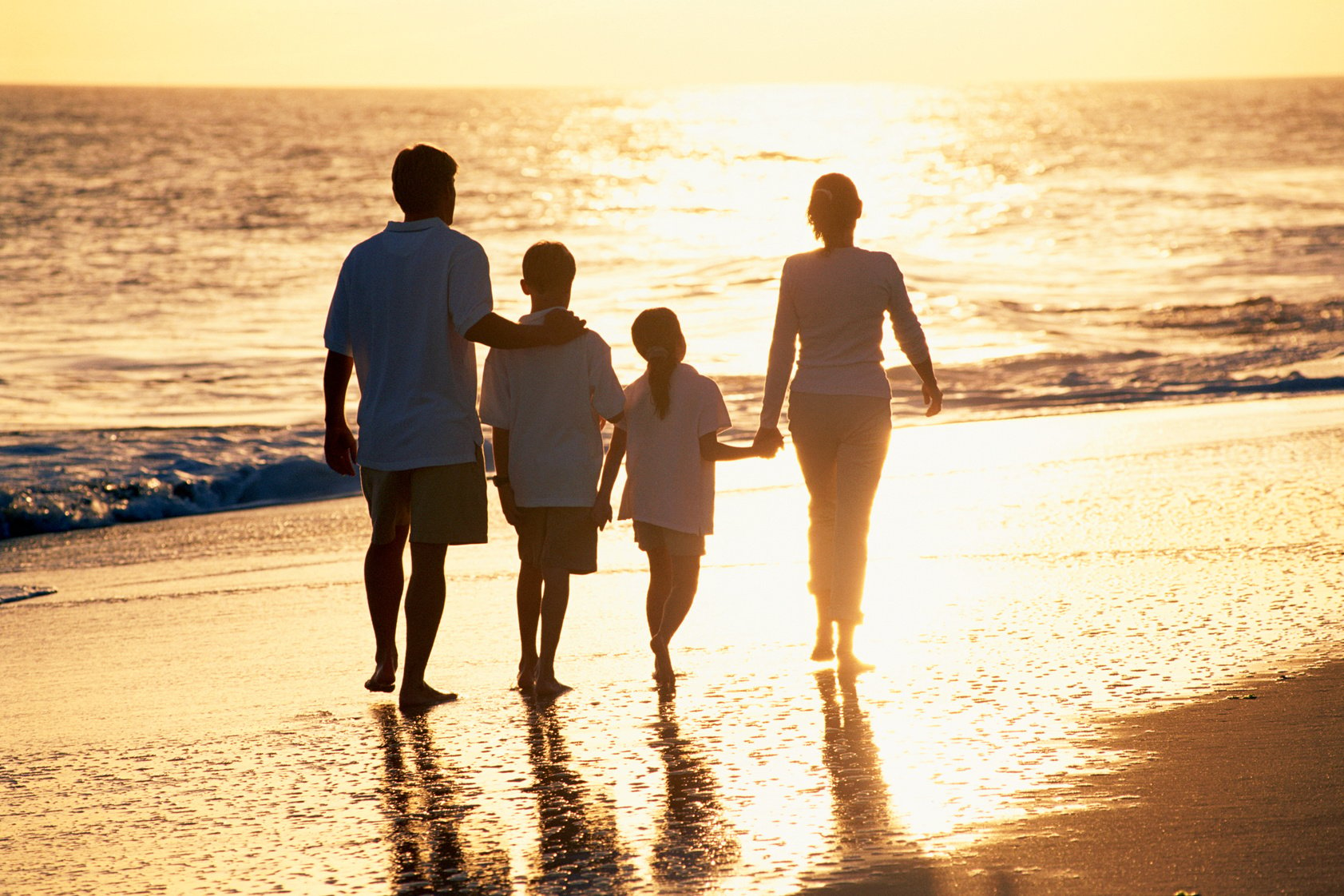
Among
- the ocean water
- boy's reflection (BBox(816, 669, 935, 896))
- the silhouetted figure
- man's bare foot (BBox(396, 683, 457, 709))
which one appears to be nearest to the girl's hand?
the silhouetted figure

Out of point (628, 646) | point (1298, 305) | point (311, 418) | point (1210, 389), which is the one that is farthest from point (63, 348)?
point (1298, 305)

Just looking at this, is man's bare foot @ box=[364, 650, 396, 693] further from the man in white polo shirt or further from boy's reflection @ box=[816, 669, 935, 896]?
boy's reflection @ box=[816, 669, 935, 896]

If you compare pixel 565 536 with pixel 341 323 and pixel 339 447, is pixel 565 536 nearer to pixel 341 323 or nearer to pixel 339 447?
pixel 339 447

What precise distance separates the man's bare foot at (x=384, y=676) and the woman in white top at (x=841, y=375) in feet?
4.81

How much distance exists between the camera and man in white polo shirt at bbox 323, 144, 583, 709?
183 inches

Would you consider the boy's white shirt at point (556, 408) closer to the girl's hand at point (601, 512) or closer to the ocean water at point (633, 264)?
the girl's hand at point (601, 512)

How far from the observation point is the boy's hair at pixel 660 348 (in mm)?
4812

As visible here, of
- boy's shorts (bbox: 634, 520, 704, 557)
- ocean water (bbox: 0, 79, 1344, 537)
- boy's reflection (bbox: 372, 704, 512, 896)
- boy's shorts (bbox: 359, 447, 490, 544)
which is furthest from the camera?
ocean water (bbox: 0, 79, 1344, 537)

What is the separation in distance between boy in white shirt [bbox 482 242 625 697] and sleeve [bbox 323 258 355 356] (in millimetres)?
487

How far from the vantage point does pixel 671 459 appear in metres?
4.92

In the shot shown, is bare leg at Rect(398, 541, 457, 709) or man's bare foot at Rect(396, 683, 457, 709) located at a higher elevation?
bare leg at Rect(398, 541, 457, 709)

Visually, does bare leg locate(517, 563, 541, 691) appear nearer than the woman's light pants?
Yes

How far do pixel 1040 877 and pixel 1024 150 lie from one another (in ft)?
240

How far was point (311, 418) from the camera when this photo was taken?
1416 cm
